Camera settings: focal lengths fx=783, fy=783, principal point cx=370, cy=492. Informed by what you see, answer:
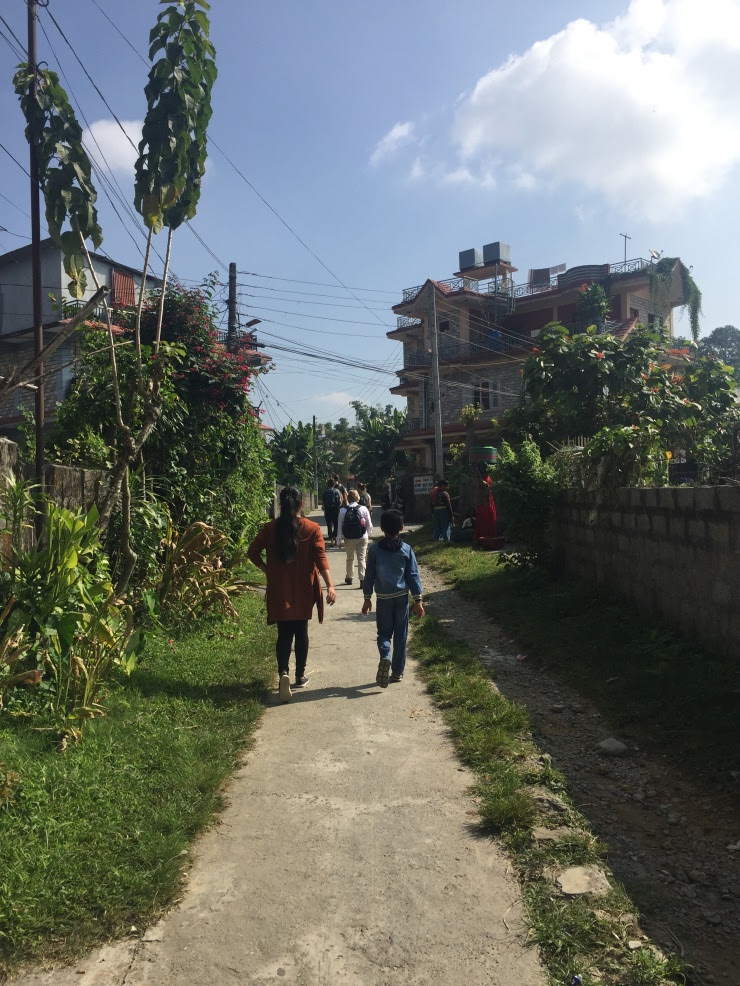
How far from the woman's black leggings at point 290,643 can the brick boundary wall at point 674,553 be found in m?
3.30

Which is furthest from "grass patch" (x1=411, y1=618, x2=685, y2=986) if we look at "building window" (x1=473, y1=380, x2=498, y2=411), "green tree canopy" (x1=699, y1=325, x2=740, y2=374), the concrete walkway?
"green tree canopy" (x1=699, y1=325, x2=740, y2=374)

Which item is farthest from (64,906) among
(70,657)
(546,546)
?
(546,546)

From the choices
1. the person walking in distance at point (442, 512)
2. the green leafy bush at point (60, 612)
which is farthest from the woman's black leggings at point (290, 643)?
the person walking in distance at point (442, 512)

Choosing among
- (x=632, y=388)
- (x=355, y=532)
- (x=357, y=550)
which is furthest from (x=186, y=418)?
(x=632, y=388)

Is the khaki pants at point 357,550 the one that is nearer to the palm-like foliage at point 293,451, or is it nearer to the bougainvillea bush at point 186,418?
the bougainvillea bush at point 186,418

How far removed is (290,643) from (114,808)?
8.85 ft

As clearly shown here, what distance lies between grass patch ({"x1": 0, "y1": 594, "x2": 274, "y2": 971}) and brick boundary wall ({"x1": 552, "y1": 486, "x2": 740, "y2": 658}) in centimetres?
371

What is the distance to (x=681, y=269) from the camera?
37125 millimetres

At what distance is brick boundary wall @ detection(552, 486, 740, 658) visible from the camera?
6.05m

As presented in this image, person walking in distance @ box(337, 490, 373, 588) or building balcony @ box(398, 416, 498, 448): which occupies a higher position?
building balcony @ box(398, 416, 498, 448)

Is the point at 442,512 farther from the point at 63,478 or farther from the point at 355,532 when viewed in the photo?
the point at 63,478

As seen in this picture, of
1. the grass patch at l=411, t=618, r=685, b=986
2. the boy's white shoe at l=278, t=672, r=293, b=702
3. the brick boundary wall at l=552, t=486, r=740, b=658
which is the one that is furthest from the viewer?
the boy's white shoe at l=278, t=672, r=293, b=702

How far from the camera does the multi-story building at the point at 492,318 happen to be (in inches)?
1430

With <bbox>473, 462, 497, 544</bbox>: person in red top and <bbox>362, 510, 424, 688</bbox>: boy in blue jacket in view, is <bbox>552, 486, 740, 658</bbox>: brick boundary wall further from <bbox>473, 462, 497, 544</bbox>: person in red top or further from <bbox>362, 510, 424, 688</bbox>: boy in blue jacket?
<bbox>473, 462, 497, 544</bbox>: person in red top
